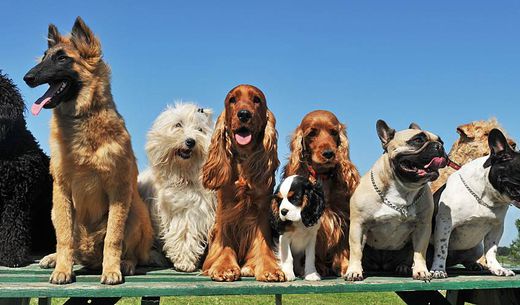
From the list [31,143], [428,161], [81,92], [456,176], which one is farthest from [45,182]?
[456,176]

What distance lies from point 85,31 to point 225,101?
1188 mm

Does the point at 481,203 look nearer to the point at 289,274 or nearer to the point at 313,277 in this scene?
the point at 313,277

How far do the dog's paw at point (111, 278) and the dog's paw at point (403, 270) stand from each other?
2335mm

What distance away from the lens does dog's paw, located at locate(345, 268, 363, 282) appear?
3.68 meters

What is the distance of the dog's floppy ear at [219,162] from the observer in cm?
396

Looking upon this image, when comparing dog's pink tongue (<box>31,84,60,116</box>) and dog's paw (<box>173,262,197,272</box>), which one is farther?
dog's paw (<box>173,262,197,272</box>)

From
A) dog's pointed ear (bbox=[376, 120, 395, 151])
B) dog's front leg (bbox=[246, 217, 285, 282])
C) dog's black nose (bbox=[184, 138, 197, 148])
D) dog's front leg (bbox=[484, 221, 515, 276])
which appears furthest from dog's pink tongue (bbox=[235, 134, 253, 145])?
dog's front leg (bbox=[484, 221, 515, 276])

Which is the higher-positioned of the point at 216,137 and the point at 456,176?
the point at 216,137

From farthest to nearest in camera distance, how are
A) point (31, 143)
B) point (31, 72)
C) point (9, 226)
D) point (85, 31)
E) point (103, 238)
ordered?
point (31, 143) → point (9, 226) → point (103, 238) → point (85, 31) → point (31, 72)

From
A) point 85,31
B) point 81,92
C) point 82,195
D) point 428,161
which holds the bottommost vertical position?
point 82,195

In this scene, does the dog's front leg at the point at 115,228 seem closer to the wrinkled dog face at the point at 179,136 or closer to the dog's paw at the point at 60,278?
the dog's paw at the point at 60,278

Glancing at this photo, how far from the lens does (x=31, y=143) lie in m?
4.37

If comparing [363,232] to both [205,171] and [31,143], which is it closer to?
[205,171]

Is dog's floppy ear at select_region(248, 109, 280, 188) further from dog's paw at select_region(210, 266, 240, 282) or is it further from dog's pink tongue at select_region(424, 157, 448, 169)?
dog's pink tongue at select_region(424, 157, 448, 169)
